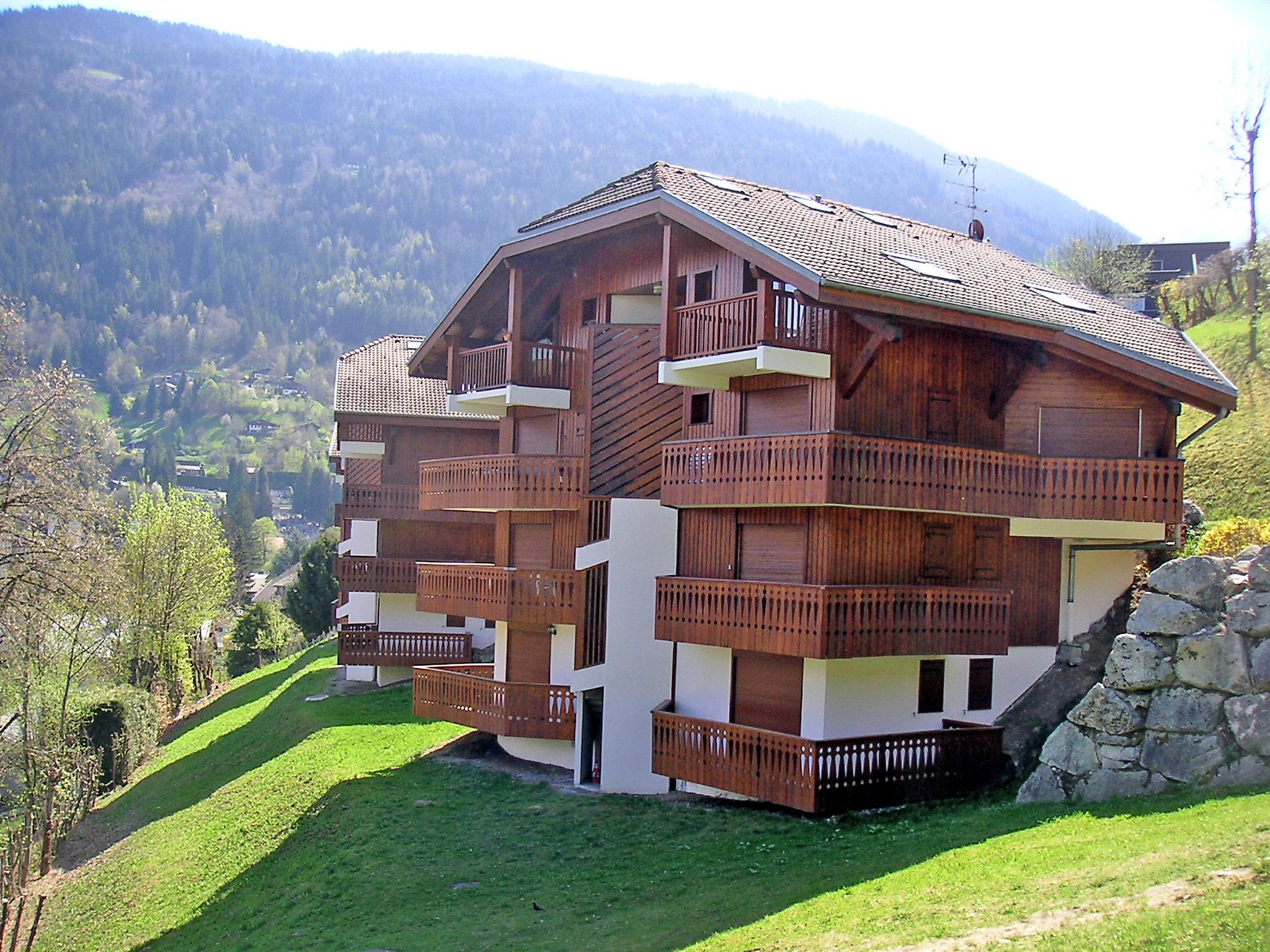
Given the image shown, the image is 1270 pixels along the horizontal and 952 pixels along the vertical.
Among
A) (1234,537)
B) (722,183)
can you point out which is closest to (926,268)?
(722,183)

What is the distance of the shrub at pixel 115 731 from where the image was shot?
139 feet

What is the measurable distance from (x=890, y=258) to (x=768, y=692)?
848 centimetres

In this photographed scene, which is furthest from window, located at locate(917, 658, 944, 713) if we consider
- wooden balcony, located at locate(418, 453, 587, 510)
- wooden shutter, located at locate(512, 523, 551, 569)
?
wooden shutter, located at locate(512, 523, 551, 569)

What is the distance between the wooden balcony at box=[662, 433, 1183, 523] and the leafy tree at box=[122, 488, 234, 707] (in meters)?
35.8

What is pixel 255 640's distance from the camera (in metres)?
66.8

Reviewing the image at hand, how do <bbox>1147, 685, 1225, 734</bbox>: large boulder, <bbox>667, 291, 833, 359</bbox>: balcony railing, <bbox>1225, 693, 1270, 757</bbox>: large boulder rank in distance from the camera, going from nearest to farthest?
<bbox>1225, 693, 1270, 757</bbox>: large boulder < <bbox>1147, 685, 1225, 734</bbox>: large boulder < <bbox>667, 291, 833, 359</bbox>: balcony railing

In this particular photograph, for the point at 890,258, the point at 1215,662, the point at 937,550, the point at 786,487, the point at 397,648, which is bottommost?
the point at 397,648

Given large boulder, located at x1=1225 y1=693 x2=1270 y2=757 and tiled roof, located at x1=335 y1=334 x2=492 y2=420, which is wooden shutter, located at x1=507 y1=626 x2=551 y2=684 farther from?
large boulder, located at x1=1225 y1=693 x2=1270 y2=757

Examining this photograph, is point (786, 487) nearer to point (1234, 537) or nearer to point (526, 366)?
point (526, 366)

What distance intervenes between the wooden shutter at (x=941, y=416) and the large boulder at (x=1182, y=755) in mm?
7694

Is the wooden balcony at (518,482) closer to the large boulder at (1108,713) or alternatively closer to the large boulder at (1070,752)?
the large boulder at (1070,752)

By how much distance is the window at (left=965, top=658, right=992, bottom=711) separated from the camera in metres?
25.9

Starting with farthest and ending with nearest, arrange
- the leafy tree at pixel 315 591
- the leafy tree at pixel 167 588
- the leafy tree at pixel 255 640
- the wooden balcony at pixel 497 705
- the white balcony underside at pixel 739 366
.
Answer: the leafy tree at pixel 315 591
the leafy tree at pixel 255 640
the leafy tree at pixel 167 588
the wooden balcony at pixel 497 705
the white balcony underside at pixel 739 366

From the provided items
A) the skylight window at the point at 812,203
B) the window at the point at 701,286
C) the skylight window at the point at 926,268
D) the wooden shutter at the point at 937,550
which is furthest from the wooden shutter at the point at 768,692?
the skylight window at the point at 812,203
